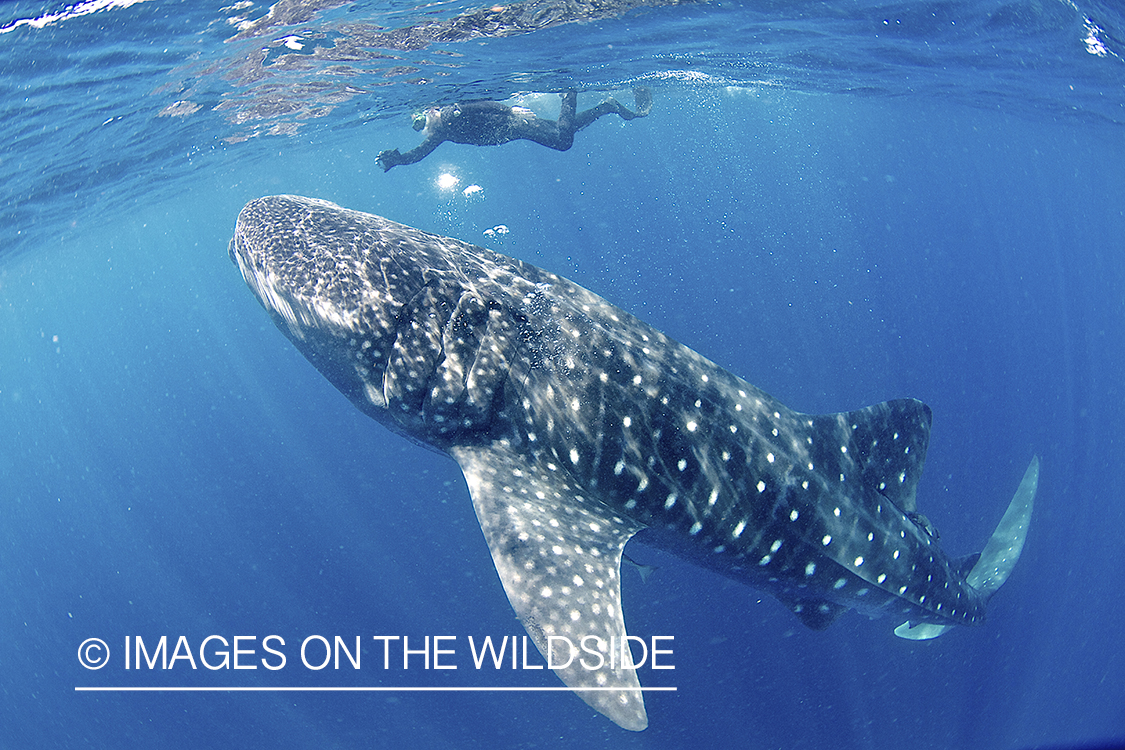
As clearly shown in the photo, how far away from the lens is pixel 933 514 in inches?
817

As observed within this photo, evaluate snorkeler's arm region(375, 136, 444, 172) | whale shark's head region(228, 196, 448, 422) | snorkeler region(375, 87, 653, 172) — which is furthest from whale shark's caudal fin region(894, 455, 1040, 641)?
snorkeler's arm region(375, 136, 444, 172)

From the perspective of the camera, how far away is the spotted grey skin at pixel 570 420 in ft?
14.4

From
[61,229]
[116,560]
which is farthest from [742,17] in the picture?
[116,560]

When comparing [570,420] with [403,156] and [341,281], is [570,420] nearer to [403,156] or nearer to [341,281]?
[341,281]

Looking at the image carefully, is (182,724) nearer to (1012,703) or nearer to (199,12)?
(199,12)

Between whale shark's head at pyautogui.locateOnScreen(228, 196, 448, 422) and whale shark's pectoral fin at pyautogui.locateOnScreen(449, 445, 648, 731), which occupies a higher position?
whale shark's head at pyautogui.locateOnScreen(228, 196, 448, 422)

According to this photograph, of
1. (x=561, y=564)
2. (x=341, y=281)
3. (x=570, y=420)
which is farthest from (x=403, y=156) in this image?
(x=561, y=564)

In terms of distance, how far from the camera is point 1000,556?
804 cm

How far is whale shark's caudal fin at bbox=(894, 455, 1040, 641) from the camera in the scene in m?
7.45

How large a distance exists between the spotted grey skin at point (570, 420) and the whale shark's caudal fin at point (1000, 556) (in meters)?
2.43

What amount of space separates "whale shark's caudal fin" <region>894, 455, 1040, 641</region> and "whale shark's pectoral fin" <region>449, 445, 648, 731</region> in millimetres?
5319

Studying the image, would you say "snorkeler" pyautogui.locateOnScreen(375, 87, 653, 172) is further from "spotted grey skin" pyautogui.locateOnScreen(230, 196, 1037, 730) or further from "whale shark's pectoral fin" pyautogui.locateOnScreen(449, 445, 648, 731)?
"whale shark's pectoral fin" pyautogui.locateOnScreen(449, 445, 648, 731)

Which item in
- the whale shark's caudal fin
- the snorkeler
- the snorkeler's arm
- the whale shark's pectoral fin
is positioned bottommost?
the whale shark's caudal fin

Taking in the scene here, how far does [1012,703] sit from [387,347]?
77.0 feet
